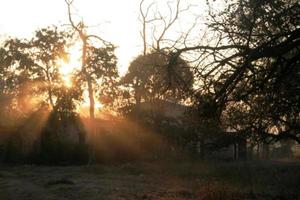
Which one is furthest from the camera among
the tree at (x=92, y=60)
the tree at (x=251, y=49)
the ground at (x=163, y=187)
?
the tree at (x=92, y=60)

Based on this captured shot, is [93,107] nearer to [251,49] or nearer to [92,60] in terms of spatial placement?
[92,60]

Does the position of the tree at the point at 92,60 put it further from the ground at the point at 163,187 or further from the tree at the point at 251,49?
the tree at the point at 251,49

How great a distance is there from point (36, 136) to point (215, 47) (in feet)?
108

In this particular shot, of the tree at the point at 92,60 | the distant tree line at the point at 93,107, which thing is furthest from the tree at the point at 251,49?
the tree at the point at 92,60

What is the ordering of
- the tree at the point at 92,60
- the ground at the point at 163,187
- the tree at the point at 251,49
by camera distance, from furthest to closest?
the tree at the point at 92,60 < the ground at the point at 163,187 < the tree at the point at 251,49

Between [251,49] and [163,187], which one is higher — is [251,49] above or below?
above

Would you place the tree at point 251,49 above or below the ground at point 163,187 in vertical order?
above

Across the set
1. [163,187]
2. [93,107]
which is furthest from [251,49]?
[93,107]

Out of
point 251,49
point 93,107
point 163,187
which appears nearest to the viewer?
point 251,49

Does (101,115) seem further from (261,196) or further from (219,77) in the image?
(219,77)

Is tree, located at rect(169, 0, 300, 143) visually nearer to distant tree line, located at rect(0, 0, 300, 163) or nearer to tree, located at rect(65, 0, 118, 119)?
distant tree line, located at rect(0, 0, 300, 163)

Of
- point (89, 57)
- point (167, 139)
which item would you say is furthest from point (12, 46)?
point (167, 139)

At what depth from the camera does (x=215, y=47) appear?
542 inches

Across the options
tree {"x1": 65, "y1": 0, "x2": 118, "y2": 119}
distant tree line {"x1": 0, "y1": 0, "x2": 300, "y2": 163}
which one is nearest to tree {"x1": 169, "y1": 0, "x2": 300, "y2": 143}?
distant tree line {"x1": 0, "y1": 0, "x2": 300, "y2": 163}
